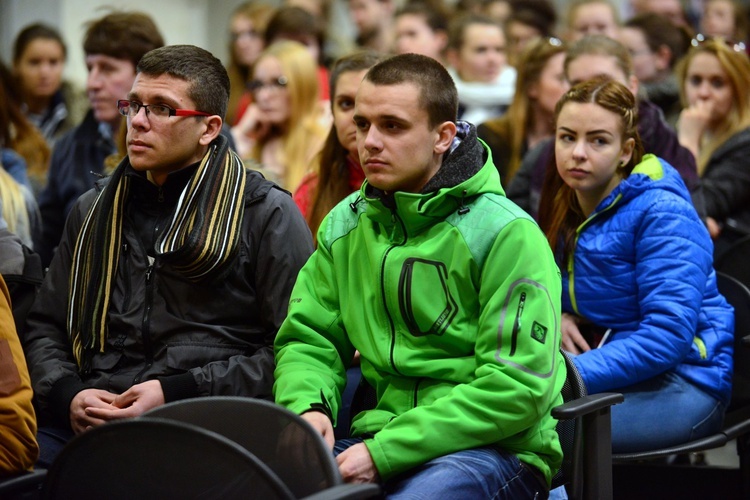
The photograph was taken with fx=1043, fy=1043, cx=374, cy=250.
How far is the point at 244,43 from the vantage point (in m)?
6.85

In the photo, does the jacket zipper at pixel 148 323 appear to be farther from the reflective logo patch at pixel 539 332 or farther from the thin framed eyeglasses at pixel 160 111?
the reflective logo patch at pixel 539 332

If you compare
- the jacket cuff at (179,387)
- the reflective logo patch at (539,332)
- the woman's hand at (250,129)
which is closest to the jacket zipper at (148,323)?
the jacket cuff at (179,387)

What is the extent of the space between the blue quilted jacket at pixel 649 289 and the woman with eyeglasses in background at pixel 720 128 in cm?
113

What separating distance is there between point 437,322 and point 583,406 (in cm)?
37

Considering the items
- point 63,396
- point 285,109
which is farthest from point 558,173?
point 285,109

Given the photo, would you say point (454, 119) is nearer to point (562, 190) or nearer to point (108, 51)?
point (562, 190)

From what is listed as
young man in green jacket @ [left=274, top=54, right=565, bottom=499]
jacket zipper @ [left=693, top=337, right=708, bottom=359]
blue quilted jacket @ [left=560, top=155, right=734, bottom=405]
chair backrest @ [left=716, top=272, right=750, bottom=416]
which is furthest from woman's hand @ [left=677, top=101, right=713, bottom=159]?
young man in green jacket @ [left=274, top=54, right=565, bottom=499]

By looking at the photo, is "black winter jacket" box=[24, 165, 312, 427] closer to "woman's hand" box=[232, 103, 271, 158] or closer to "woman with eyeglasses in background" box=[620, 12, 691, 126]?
"woman's hand" box=[232, 103, 271, 158]

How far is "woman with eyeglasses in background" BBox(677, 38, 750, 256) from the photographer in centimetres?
417

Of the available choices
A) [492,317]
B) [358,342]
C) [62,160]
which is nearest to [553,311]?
[492,317]

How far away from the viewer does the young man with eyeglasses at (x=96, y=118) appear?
388 cm

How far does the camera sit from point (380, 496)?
86.1 inches

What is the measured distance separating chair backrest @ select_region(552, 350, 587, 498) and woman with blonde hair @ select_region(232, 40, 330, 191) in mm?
2370

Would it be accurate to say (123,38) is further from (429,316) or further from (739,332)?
(739,332)
